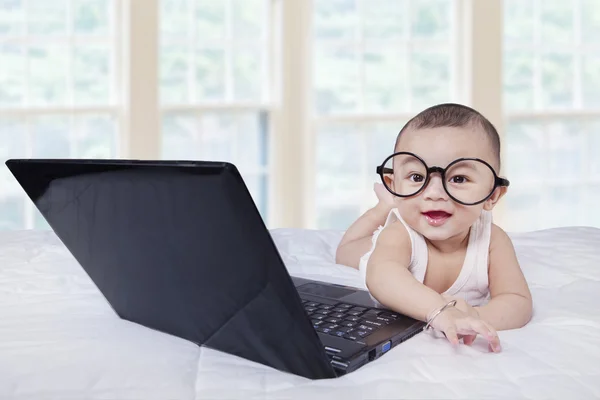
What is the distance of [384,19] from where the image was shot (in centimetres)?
388

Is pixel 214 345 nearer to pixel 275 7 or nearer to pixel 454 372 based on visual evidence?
pixel 454 372

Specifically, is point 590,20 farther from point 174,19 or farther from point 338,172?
point 174,19

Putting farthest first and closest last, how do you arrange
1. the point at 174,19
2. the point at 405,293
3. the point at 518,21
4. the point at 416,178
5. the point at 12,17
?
the point at 518,21 < the point at 174,19 < the point at 12,17 < the point at 416,178 < the point at 405,293

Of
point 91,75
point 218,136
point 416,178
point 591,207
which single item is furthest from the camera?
point 591,207

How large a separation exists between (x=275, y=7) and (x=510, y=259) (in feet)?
9.28

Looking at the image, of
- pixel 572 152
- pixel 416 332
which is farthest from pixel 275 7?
pixel 416 332

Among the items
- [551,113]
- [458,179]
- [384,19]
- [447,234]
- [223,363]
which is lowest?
[223,363]

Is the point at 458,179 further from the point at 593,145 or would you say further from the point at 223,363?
the point at 593,145

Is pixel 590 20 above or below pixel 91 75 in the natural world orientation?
above

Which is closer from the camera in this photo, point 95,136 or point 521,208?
point 95,136

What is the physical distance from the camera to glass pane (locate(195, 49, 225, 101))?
3709 millimetres

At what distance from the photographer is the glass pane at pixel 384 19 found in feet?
12.7

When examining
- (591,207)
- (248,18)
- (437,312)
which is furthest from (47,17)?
(591,207)

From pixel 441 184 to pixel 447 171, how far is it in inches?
1.0
